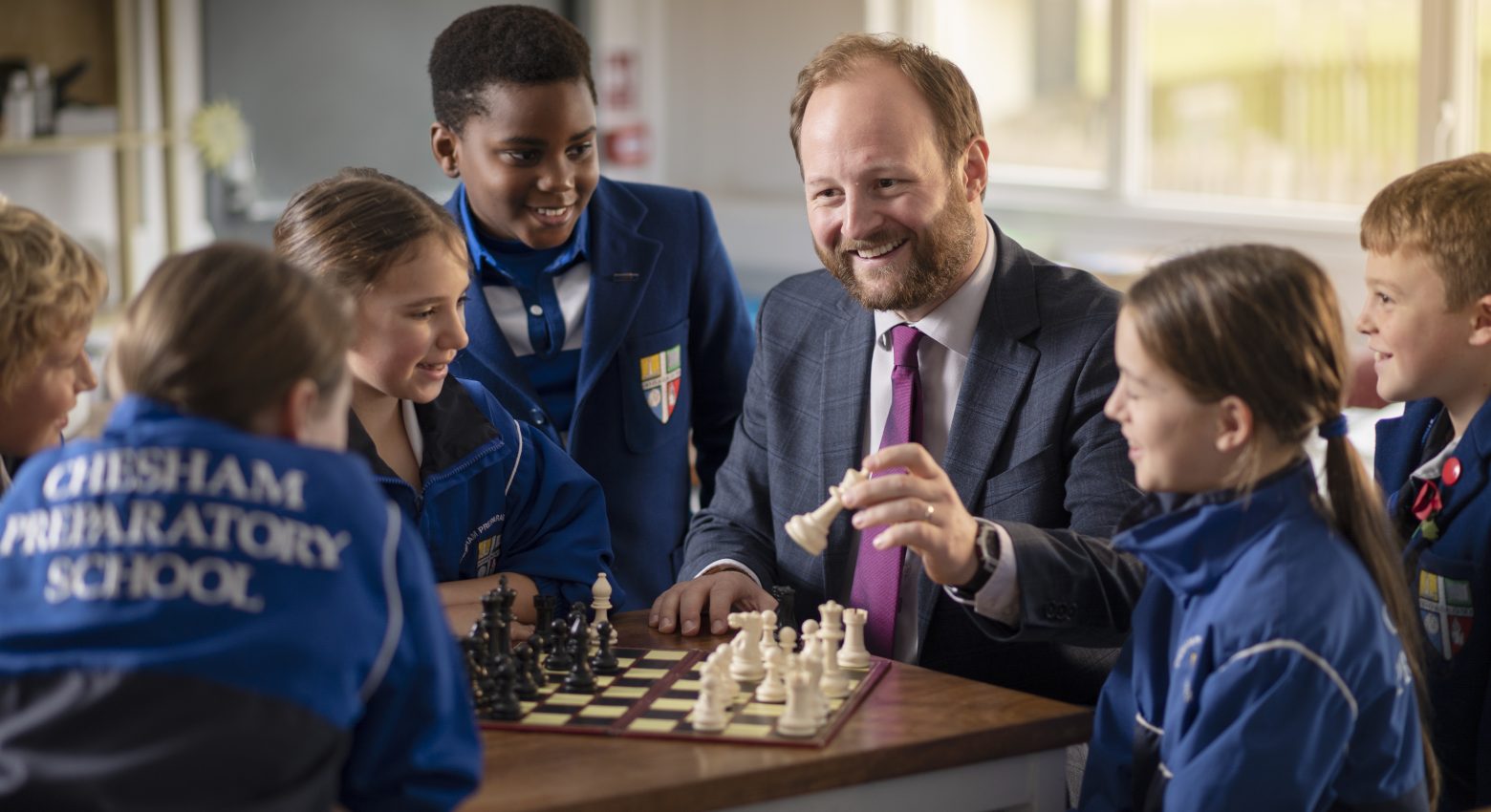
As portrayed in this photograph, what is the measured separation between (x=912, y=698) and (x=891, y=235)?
32.1 inches

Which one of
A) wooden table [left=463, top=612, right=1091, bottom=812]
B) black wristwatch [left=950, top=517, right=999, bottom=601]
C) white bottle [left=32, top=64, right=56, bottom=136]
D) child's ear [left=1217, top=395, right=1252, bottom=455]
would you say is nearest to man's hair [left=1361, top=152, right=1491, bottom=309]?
child's ear [left=1217, top=395, right=1252, bottom=455]

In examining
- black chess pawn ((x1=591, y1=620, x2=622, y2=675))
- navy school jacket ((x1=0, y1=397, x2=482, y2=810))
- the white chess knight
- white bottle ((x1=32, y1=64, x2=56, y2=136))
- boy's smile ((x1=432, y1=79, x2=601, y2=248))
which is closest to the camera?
navy school jacket ((x1=0, y1=397, x2=482, y2=810))

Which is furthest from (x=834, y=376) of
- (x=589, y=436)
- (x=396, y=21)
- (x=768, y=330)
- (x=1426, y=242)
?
(x=396, y=21)

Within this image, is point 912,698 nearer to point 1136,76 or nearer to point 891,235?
point 891,235

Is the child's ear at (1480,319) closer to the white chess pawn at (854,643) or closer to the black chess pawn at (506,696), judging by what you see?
the white chess pawn at (854,643)

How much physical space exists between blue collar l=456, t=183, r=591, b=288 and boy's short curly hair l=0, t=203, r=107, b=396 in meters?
1.06

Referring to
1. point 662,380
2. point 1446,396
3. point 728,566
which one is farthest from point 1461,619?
point 662,380

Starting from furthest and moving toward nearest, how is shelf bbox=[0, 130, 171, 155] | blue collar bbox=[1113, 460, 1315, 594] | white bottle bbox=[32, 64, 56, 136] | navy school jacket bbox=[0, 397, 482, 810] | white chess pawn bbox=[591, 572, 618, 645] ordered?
white bottle bbox=[32, 64, 56, 136] → shelf bbox=[0, 130, 171, 155] → white chess pawn bbox=[591, 572, 618, 645] → blue collar bbox=[1113, 460, 1315, 594] → navy school jacket bbox=[0, 397, 482, 810]

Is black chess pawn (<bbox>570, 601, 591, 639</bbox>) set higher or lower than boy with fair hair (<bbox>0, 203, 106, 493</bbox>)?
lower

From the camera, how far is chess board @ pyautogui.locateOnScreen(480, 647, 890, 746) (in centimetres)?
195

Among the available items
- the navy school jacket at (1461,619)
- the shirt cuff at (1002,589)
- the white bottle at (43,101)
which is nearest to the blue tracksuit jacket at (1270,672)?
the shirt cuff at (1002,589)

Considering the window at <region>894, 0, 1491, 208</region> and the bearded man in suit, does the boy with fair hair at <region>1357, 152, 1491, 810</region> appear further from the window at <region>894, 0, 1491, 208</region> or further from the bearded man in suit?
the window at <region>894, 0, 1491, 208</region>

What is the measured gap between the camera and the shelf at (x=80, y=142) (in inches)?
239

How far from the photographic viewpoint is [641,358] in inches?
125
